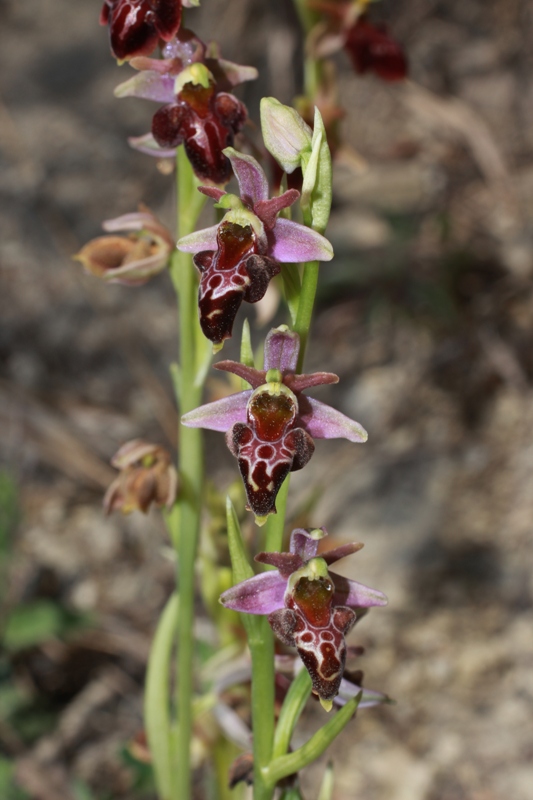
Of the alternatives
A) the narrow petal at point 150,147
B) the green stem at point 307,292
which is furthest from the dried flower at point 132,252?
the green stem at point 307,292

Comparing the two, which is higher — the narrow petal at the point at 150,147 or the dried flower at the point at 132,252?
the narrow petal at the point at 150,147

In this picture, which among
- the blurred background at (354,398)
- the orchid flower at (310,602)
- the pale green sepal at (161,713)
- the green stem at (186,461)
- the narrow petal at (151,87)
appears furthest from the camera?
the blurred background at (354,398)

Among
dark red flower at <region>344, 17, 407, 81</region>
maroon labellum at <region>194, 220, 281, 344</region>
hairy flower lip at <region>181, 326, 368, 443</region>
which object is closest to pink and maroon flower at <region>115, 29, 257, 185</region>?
maroon labellum at <region>194, 220, 281, 344</region>

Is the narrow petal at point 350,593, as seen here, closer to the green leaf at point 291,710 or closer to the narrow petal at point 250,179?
the green leaf at point 291,710

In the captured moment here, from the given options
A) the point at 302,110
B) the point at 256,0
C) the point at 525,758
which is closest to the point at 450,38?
the point at 256,0

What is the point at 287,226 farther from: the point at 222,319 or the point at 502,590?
the point at 502,590
